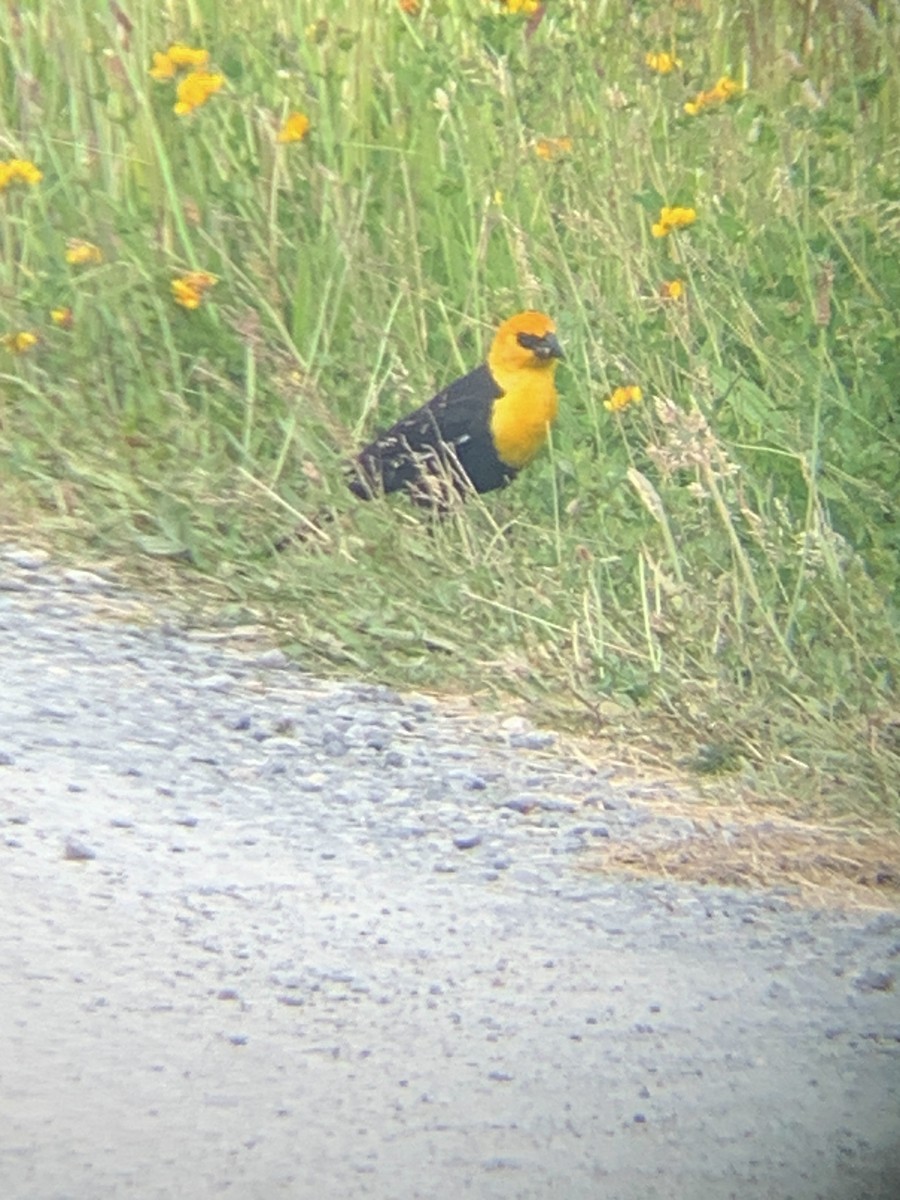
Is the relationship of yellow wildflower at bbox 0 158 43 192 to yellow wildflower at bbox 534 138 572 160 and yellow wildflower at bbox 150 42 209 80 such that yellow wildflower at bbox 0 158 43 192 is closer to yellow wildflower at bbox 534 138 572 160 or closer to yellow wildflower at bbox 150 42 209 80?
yellow wildflower at bbox 150 42 209 80

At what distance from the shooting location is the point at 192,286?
6.37 m

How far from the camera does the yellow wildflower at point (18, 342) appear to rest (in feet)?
21.0

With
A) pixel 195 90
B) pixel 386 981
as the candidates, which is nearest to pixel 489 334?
pixel 195 90

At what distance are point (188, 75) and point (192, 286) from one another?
1.91 feet

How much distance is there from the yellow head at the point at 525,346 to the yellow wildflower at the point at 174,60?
1059 millimetres

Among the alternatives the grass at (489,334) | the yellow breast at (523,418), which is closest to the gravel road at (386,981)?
the grass at (489,334)

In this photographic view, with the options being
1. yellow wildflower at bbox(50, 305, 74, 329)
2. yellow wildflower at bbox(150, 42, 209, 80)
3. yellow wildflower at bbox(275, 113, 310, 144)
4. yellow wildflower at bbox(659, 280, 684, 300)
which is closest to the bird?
yellow wildflower at bbox(659, 280, 684, 300)

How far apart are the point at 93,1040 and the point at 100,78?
434 cm

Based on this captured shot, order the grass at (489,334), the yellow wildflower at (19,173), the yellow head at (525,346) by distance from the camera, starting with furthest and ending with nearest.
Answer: the yellow wildflower at (19,173) < the yellow head at (525,346) < the grass at (489,334)

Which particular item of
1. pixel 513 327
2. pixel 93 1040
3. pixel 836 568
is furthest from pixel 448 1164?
pixel 513 327

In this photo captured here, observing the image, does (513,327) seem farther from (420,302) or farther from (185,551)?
(185,551)

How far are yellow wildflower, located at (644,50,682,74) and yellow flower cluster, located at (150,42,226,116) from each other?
3.50 feet

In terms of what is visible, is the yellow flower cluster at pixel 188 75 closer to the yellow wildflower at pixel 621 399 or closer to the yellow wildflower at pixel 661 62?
the yellow wildflower at pixel 661 62

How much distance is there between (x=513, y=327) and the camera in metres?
6.25
